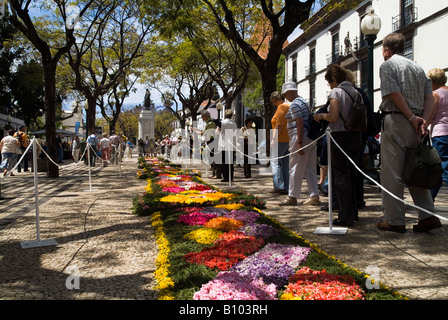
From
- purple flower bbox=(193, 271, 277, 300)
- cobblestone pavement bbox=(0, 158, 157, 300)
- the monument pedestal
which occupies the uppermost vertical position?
the monument pedestal

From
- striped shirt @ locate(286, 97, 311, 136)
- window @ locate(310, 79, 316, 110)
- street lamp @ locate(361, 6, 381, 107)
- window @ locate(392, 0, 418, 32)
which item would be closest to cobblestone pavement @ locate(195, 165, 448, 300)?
striped shirt @ locate(286, 97, 311, 136)

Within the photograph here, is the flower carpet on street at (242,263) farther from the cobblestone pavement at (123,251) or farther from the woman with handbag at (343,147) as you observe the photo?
the woman with handbag at (343,147)

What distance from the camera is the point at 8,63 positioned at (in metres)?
33.2

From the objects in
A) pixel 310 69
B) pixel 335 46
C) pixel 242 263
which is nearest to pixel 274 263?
pixel 242 263

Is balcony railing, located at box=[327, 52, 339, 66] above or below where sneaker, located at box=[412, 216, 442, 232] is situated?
above

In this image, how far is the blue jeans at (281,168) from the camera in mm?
8039

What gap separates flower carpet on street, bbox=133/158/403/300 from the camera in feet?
9.09

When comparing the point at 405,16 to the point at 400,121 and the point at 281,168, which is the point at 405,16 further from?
the point at 400,121

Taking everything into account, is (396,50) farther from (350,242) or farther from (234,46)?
(234,46)

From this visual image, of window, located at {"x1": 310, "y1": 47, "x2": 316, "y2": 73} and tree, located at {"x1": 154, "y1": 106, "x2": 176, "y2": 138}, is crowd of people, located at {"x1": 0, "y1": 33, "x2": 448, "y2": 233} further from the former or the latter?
tree, located at {"x1": 154, "y1": 106, "x2": 176, "y2": 138}

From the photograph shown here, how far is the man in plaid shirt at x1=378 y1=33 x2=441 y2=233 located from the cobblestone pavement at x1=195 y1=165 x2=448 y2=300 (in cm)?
32

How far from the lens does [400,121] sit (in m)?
4.51

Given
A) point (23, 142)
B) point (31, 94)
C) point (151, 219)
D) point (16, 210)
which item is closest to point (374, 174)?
point (151, 219)

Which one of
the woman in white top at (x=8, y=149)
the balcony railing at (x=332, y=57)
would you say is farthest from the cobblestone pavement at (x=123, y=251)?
the balcony railing at (x=332, y=57)
